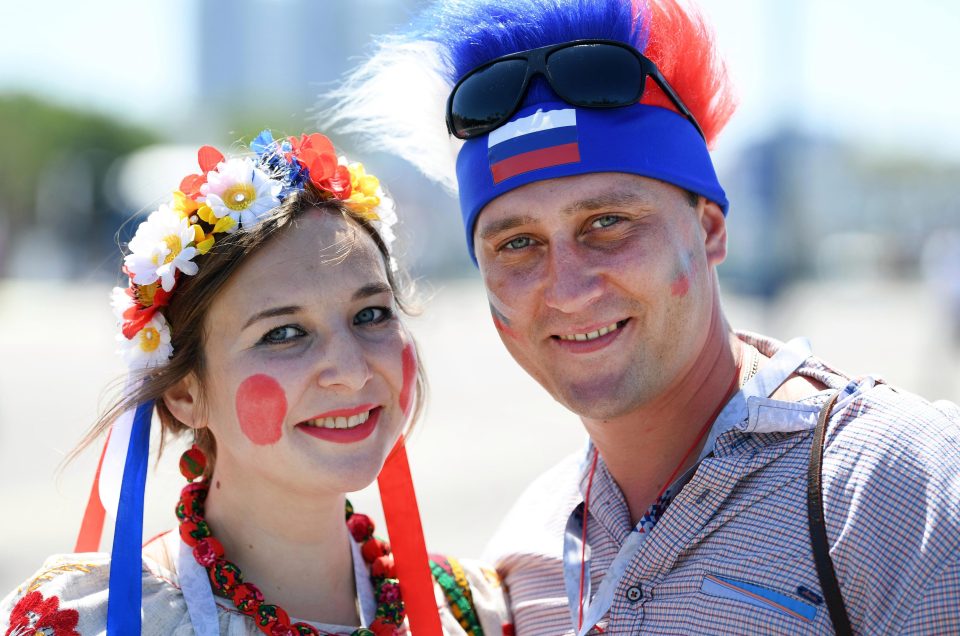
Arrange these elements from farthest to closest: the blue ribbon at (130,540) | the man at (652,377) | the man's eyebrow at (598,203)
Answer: the man's eyebrow at (598,203), the blue ribbon at (130,540), the man at (652,377)

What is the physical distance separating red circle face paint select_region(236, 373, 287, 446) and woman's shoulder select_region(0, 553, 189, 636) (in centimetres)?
45

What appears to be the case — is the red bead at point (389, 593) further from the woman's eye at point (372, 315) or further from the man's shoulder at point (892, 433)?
the man's shoulder at point (892, 433)

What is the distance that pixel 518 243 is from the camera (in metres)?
2.62

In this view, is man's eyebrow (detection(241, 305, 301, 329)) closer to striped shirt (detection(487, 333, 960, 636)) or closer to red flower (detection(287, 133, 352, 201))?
red flower (detection(287, 133, 352, 201))

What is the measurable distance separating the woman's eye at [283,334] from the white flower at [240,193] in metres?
0.29

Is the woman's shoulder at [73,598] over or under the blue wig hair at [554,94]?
under

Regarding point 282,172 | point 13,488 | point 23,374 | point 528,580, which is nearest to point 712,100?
point 282,172

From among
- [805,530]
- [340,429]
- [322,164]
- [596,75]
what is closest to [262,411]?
[340,429]

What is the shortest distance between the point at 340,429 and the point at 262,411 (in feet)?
0.66

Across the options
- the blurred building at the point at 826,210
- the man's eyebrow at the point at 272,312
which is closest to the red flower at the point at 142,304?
the man's eyebrow at the point at 272,312

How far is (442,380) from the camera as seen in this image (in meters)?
13.7

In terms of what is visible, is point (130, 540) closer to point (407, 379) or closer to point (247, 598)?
point (247, 598)

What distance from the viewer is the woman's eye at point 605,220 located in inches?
98.8

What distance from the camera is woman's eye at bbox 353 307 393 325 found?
2.67 metres
